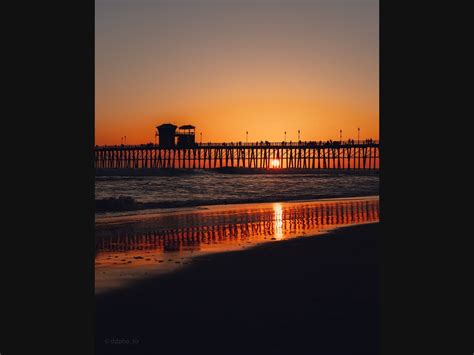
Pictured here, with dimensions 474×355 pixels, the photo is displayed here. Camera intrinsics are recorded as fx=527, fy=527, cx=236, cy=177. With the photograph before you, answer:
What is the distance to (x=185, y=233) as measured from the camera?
11516 millimetres

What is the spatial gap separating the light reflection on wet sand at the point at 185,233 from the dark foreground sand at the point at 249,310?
71cm

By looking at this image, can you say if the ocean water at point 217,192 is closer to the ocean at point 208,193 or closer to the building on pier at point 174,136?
the ocean at point 208,193

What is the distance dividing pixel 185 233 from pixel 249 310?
20.7 feet

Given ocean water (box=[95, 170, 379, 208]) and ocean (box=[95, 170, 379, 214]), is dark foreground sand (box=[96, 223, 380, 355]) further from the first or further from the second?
ocean water (box=[95, 170, 379, 208])

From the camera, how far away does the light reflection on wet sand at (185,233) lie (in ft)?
25.6

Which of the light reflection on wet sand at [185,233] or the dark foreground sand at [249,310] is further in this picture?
the light reflection on wet sand at [185,233]
